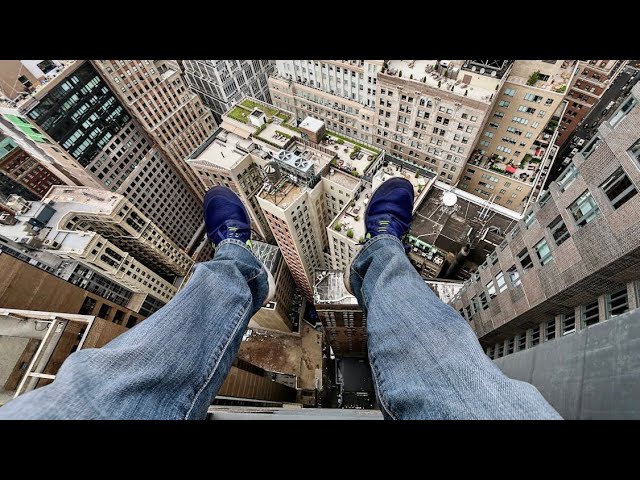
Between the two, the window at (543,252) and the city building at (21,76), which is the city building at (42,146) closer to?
the city building at (21,76)

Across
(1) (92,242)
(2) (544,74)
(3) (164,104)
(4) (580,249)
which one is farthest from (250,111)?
(4) (580,249)

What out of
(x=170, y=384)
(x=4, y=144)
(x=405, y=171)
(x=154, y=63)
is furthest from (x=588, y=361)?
(x=4, y=144)

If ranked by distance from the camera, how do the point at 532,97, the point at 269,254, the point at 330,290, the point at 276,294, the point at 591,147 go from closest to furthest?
1. the point at 591,147
2. the point at 330,290
3. the point at 532,97
4. the point at 276,294
5. the point at 269,254

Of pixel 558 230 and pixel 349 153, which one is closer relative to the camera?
pixel 558 230

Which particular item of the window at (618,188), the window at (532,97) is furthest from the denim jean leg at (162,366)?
the window at (532,97)

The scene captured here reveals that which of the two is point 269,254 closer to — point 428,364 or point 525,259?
point 525,259

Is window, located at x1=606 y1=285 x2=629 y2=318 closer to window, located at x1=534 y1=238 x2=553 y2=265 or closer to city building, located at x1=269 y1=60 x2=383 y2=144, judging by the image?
window, located at x1=534 y1=238 x2=553 y2=265

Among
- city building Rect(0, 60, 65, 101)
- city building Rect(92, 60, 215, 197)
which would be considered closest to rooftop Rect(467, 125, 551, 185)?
city building Rect(92, 60, 215, 197)
